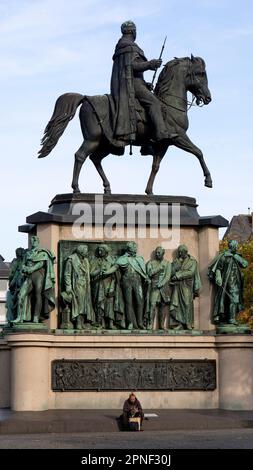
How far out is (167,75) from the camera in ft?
100.0

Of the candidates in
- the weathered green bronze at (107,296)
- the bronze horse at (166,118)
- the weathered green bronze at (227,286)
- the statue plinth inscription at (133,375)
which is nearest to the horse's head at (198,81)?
the bronze horse at (166,118)

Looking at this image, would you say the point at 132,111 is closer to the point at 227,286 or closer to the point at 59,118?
the point at 59,118

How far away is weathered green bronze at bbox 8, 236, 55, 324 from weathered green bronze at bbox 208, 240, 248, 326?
13.1 ft

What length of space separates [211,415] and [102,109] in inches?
333

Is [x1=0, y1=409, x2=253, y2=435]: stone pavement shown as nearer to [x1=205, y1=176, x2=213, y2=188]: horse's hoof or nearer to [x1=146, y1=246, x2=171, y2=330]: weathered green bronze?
[x1=146, y1=246, x2=171, y2=330]: weathered green bronze

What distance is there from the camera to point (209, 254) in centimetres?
2886

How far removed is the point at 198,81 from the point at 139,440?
11.5 m

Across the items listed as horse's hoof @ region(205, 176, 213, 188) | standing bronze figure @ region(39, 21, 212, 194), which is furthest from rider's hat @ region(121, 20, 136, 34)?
horse's hoof @ region(205, 176, 213, 188)

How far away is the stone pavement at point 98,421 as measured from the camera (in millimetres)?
24516

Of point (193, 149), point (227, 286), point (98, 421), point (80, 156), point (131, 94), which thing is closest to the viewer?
point (98, 421)

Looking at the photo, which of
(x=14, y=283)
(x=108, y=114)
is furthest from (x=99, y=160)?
(x=14, y=283)

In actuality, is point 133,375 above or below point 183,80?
below

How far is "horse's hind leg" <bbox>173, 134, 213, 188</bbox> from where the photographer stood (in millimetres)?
30219

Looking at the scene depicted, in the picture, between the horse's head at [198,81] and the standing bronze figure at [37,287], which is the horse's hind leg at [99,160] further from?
the standing bronze figure at [37,287]
